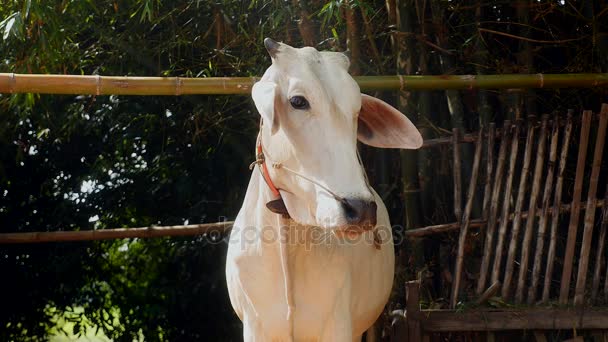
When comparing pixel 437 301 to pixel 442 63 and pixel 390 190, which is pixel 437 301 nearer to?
pixel 390 190

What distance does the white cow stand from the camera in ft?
9.29

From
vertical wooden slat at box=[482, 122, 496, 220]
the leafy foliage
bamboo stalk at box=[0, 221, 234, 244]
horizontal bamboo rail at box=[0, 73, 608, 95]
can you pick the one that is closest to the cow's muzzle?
horizontal bamboo rail at box=[0, 73, 608, 95]

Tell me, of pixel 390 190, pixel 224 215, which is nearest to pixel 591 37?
pixel 390 190

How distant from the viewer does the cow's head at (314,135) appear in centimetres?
277

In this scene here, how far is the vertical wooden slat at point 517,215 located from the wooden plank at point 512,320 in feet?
0.69

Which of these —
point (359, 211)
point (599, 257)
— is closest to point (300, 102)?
point (359, 211)

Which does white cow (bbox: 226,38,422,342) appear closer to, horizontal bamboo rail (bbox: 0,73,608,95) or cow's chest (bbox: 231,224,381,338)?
cow's chest (bbox: 231,224,381,338)

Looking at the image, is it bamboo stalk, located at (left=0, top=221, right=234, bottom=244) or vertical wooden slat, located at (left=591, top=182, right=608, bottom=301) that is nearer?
vertical wooden slat, located at (left=591, top=182, right=608, bottom=301)

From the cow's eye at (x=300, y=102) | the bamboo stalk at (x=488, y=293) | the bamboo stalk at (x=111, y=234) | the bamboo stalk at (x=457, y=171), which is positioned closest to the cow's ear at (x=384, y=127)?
the cow's eye at (x=300, y=102)

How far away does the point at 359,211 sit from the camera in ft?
8.86

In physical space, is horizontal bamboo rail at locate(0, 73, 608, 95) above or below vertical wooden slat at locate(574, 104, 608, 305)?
above

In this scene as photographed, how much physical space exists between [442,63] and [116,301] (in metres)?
3.21

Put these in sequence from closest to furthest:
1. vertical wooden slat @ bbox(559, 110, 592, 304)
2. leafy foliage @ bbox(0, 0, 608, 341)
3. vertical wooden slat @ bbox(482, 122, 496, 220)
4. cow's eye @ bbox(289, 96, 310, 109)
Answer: cow's eye @ bbox(289, 96, 310, 109) < vertical wooden slat @ bbox(559, 110, 592, 304) < vertical wooden slat @ bbox(482, 122, 496, 220) < leafy foliage @ bbox(0, 0, 608, 341)

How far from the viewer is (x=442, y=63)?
5.15 metres
